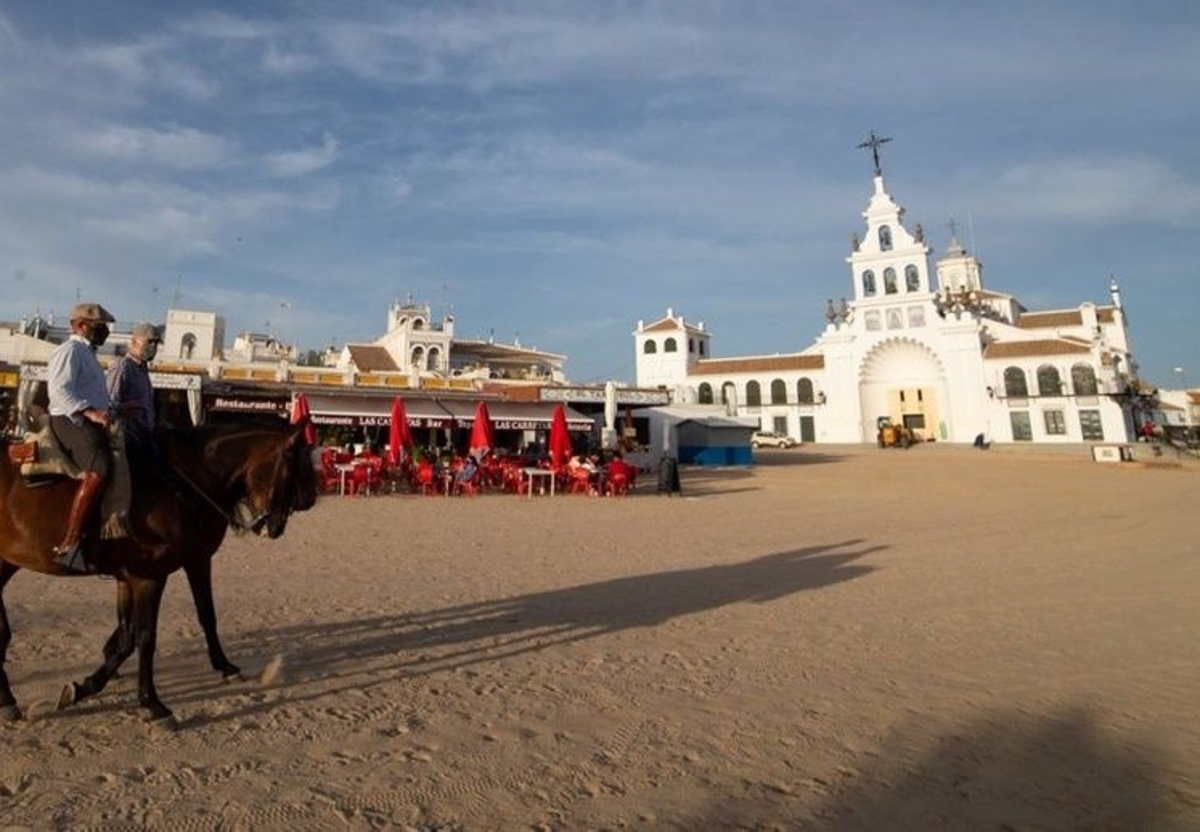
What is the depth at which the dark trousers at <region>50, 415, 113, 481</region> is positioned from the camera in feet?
11.4

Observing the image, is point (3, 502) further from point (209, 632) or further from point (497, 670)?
point (497, 670)

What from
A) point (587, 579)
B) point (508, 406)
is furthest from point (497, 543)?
point (508, 406)

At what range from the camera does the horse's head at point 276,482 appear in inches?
153

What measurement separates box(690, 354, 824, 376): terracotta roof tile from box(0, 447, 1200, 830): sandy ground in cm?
4320

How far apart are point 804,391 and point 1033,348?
1535 centimetres

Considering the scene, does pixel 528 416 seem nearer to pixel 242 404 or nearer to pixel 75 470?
pixel 242 404

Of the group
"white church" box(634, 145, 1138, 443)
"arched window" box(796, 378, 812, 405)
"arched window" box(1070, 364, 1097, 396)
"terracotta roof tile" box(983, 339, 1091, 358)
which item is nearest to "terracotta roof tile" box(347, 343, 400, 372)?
"white church" box(634, 145, 1138, 443)

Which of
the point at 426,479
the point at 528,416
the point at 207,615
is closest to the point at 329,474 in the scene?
the point at 426,479

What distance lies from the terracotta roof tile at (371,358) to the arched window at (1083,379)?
4491 centimetres

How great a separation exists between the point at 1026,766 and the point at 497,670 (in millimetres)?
3045

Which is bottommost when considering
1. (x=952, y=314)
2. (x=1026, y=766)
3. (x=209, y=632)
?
(x=1026, y=766)

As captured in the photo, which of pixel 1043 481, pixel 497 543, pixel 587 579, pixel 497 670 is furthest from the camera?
pixel 1043 481

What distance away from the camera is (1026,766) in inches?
123

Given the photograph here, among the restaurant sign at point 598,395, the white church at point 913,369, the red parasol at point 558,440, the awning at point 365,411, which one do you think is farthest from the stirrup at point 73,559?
the white church at point 913,369
